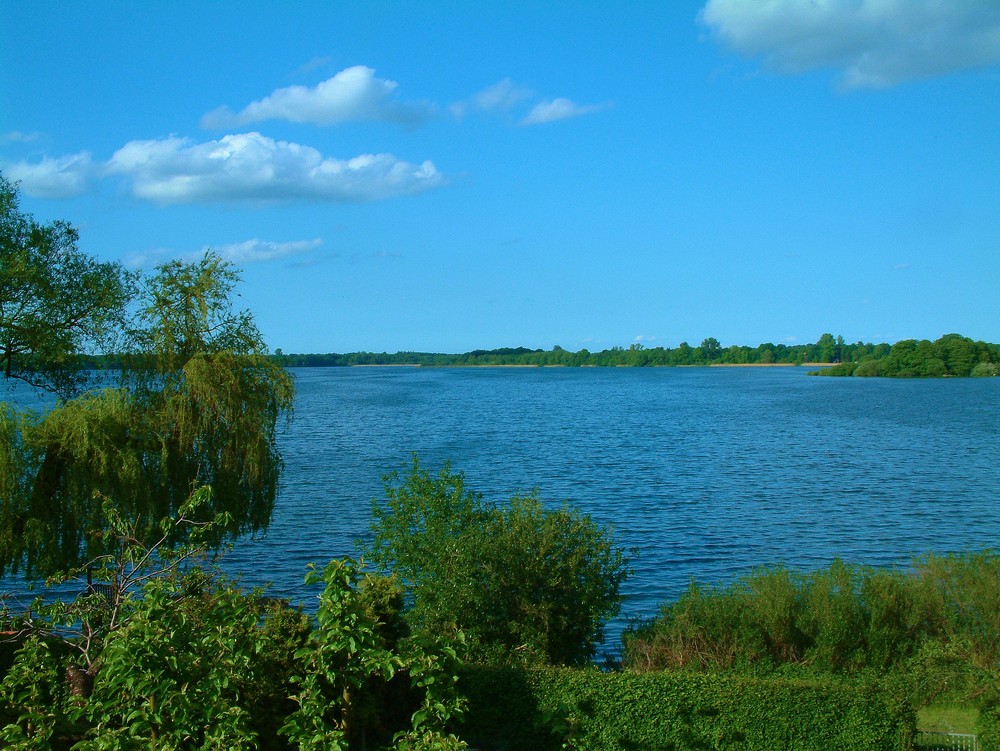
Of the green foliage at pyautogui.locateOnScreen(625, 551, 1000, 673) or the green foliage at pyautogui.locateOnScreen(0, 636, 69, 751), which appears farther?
the green foliage at pyautogui.locateOnScreen(625, 551, 1000, 673)

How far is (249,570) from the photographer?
26781 mm

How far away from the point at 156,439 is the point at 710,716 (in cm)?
1398

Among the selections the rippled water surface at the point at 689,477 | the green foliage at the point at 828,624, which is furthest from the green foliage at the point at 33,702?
the rippled water surface at the point at 689,477

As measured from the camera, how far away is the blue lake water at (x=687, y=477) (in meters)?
29.6

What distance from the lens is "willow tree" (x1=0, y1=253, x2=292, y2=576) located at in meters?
18.9

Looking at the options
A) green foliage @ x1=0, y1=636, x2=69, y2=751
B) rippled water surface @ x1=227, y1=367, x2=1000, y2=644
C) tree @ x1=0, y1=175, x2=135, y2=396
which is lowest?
rippled water surface @ x1=227, y1=367, x2=1000, y2=644

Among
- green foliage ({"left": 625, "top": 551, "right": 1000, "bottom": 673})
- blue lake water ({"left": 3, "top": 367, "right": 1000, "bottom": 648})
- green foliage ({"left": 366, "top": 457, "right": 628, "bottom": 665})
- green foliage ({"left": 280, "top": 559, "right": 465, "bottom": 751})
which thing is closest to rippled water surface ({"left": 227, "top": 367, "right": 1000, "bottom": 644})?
blue lake water ({"left": 3, "top": 367, "right": 1000, "bottom": 648})

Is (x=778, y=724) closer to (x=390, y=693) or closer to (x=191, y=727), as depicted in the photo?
(x=390, y=693)

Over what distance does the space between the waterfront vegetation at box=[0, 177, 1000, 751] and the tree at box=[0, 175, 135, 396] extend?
0.06 meters

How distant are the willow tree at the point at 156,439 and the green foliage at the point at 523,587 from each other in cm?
558

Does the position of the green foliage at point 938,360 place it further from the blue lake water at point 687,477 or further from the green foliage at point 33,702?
the green foliage at point 33,702

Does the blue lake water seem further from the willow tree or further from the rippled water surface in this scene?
the willow tree

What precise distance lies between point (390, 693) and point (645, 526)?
22558 millimetres

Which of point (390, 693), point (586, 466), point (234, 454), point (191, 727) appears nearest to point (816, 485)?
point (586, 466)
